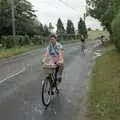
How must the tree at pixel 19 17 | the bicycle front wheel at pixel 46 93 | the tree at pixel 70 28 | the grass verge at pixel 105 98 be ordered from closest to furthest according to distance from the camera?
the grass verge at pixel 105 98
the bicycle front wheel at pixel 46 93
the tree at pixel 19 17
the tree at pixel 70 28

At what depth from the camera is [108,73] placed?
59.0 ft

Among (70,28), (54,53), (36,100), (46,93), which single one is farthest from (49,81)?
(70,28)

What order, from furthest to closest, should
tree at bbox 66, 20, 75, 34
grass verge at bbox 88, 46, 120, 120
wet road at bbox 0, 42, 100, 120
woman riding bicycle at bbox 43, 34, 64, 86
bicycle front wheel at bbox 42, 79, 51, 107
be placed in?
tree at bbox 66, 20, 75, 34, woman riding bicycle at bbox 43, 34, 64, 86, bicycle front wheel at bbox 42, 79, 51, 107, wet road at bbox 0, 42, 100, 120, grass verge at bbox 88, 46, 120, 120

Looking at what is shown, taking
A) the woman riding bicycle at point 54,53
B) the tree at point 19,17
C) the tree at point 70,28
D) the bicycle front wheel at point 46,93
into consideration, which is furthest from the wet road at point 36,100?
the tree at point 70,28

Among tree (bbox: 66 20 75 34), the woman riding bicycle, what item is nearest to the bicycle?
the woman riding bicycle

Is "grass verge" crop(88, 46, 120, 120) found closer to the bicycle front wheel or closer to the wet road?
the wet road

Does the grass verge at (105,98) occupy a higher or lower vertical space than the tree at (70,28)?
higher

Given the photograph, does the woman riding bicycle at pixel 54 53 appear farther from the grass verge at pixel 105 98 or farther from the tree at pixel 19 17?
the tree at pixel 19 17

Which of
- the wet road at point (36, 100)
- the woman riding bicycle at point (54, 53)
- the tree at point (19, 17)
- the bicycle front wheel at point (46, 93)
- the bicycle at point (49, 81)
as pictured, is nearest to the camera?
the wet road at point (36, 100)

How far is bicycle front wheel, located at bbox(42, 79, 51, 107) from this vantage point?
11.1 meters

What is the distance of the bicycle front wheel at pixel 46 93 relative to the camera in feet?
36.5

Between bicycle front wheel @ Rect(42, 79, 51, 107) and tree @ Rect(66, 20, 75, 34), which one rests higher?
bicycle front wheel @ Rect(42, 79, 51, 107)

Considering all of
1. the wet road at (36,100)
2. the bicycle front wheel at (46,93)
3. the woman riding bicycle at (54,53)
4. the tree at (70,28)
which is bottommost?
the tree at (70,28)

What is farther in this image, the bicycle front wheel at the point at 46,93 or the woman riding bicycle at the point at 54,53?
the woman riding bicycle at the point at 54,53
